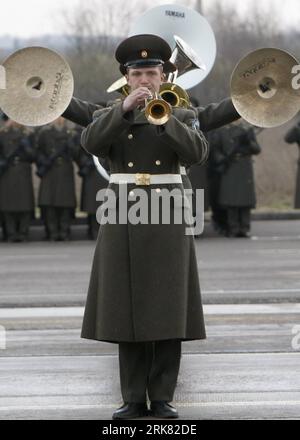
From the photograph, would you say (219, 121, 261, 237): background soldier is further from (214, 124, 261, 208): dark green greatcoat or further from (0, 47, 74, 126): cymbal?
(0, 47, 74, 126): cymbal

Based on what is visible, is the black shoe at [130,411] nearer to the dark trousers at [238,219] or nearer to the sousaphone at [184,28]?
the sousaphone at [184,28]

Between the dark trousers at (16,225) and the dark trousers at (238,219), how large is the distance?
2830 millimetres

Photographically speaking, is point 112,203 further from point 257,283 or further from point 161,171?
point 257,283

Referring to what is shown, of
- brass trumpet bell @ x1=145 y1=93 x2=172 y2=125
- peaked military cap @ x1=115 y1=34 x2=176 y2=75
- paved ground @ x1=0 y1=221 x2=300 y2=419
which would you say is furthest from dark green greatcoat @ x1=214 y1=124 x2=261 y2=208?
brass trumpet bell @ x1=145 y1=93 x2=172 y2=125

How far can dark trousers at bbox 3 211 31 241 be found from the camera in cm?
1961

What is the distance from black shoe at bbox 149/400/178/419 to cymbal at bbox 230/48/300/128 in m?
1.44

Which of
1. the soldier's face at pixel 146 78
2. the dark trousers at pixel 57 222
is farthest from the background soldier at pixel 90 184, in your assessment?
the soldier's face at pixel 146 78

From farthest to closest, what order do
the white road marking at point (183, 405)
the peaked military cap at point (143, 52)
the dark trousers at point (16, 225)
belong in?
the dark trousers at point (16, 225)
the white road marking at point (183, 405)
the peaked military cap at point (143, 52)

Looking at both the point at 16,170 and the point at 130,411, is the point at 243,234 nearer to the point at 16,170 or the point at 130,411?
the point at 16,170

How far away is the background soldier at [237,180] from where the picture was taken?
1939 cm

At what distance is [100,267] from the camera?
22.2 ft

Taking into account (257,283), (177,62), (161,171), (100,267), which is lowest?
(257,283)

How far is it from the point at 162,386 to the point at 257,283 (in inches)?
256

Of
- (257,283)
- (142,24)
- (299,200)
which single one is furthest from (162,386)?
(299,200)
